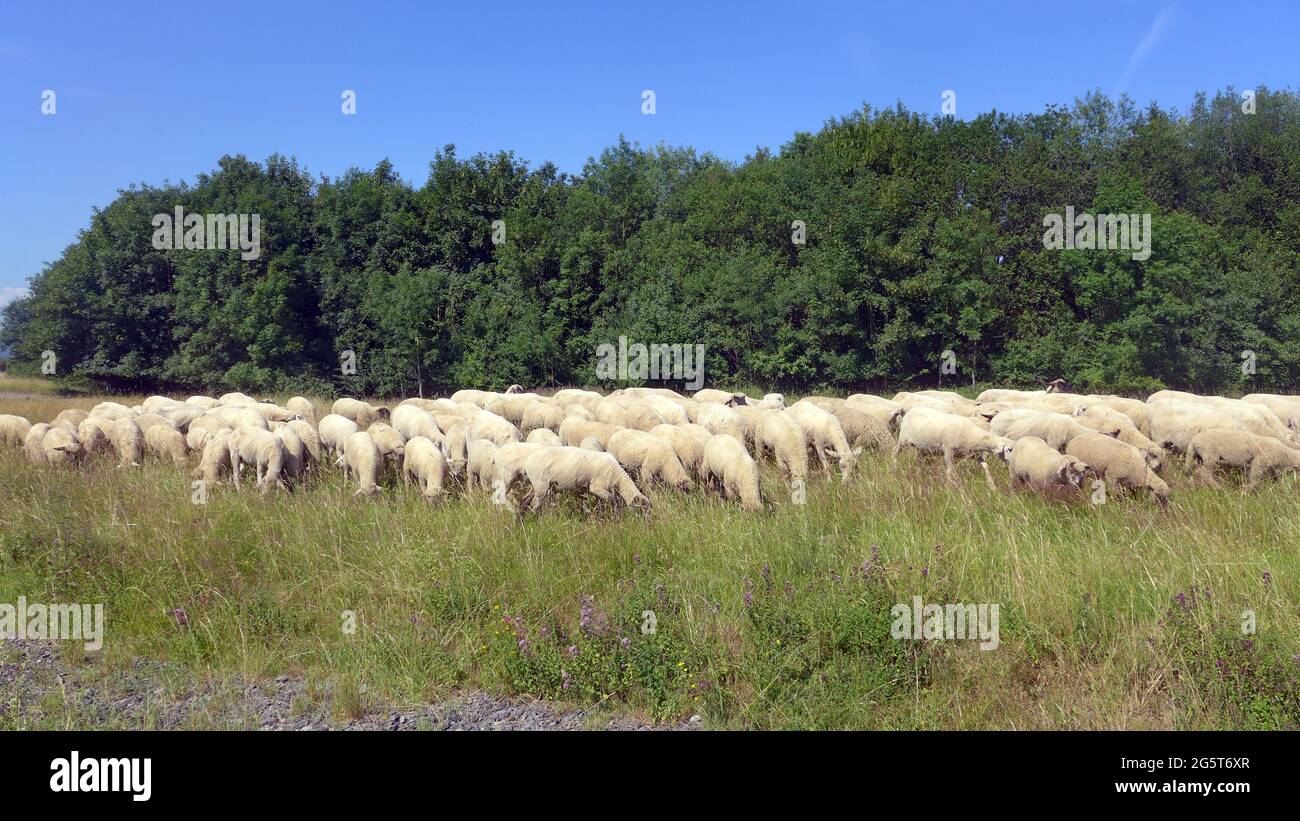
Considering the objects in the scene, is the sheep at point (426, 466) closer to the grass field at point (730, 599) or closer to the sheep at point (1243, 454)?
the grass field at point (730, 599)

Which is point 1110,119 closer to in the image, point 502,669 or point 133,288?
point 502,669

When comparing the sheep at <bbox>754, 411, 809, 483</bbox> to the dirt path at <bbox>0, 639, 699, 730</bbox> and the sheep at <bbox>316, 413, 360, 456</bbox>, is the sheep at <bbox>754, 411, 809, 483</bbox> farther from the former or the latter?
the sheep at <bbox>316, 413, 360, 456</bbox>

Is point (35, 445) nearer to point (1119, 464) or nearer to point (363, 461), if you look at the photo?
point (363, 461)

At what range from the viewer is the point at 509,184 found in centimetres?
4141

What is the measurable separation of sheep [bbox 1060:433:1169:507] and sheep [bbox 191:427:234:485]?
13906 millimetres

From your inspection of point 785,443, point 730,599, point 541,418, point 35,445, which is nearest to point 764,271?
point 541,418

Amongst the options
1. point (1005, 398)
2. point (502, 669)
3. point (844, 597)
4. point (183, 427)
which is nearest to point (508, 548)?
point (502, 669)

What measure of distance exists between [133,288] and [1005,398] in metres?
41.2

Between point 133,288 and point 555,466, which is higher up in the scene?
point 133,288

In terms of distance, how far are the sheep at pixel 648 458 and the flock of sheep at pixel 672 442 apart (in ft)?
0.09

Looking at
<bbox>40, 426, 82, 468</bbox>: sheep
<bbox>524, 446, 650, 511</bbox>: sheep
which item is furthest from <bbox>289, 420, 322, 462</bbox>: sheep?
<bbox>524, 446, 650, 511</bbox>: sheep

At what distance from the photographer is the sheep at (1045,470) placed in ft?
34.3

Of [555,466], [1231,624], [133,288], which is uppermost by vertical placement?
[133,288]

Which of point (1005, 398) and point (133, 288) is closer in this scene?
point (1005, 398)
